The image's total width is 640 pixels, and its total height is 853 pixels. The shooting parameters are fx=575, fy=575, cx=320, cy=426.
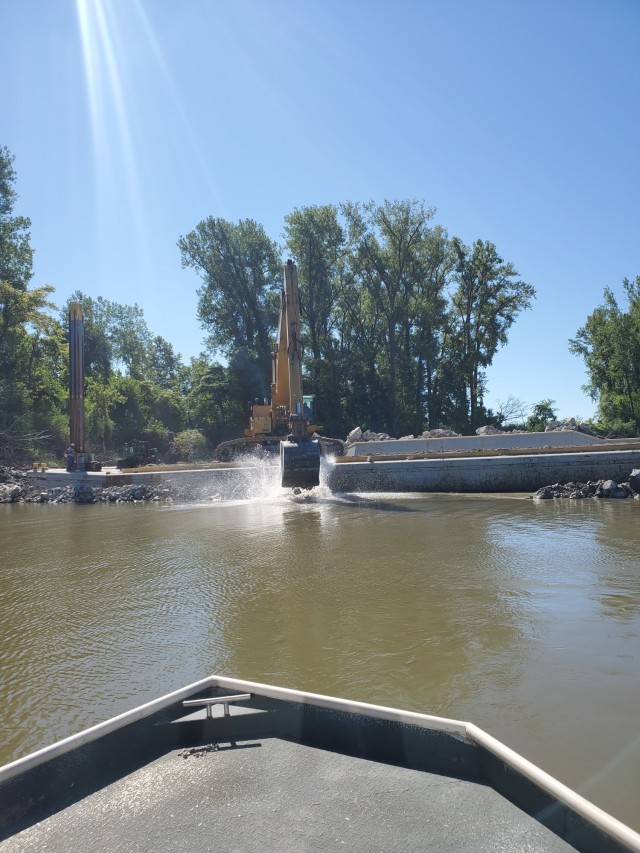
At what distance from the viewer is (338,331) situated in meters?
49.7

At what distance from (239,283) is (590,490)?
36921 millimetres

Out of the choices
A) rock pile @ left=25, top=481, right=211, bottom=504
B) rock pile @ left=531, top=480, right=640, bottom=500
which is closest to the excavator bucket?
rock pile @ left=25, top=481, right=211, bottom=504

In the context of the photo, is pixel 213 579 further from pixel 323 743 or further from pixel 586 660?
pixel 323 743

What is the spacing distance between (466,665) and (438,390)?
4288cm

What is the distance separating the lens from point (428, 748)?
2.67m

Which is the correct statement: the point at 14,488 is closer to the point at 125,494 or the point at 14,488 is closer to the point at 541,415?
the point at 125,494

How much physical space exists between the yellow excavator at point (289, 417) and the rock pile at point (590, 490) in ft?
23.3

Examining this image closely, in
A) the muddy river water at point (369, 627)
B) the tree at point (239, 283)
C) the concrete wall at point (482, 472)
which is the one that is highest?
the tree at point (239, 283)

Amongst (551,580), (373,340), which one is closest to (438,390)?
(373,340)

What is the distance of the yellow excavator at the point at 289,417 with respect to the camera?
Result: 59.4 feet

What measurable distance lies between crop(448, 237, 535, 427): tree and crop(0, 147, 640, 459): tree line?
8 cm

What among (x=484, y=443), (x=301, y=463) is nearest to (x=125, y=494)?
(x=301, y=463)

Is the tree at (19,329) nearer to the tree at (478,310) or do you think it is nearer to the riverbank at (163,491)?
the riverbank at (163,491)

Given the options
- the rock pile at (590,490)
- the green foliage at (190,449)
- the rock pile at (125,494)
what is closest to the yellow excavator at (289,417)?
the rock pile at (125,494)
